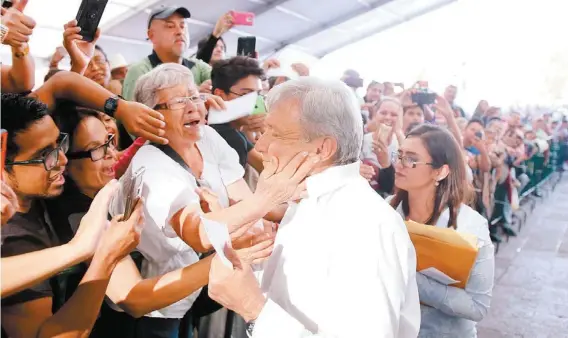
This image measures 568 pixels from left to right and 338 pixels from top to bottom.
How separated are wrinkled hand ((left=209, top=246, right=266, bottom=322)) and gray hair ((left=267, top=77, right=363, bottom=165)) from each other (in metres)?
0.37

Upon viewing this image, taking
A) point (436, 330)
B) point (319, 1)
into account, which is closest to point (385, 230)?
point (436, 330)

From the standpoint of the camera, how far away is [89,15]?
1.38 meters

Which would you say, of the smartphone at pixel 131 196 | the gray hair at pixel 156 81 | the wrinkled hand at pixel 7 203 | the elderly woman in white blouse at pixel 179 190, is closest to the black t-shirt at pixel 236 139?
the elderly woman in white blouse at pixel 179 190

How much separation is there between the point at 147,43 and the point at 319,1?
3.48ft

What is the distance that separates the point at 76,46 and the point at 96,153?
0.31 meters

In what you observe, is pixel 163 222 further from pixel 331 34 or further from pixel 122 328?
pixel 331 34

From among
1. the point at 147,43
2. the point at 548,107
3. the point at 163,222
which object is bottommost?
the point at 548,107

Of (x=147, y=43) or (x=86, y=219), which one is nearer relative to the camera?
(x=86, y=219)

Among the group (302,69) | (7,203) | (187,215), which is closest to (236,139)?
(187,215)

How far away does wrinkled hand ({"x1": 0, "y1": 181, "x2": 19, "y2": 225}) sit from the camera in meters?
1.02

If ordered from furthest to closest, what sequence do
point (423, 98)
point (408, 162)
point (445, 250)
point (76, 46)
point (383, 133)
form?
point (423, 98) < point (383, 133) < point (408, 162) < point (445, 250) < point (76, 46)

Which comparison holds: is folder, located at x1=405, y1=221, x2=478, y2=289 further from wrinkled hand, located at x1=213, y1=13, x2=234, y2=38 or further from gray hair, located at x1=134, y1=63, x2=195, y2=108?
wrinkled hand, located at x1=213, y1=13, x2=234, y2=38

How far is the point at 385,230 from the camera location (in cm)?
115

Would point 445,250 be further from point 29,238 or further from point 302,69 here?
point 29,238
